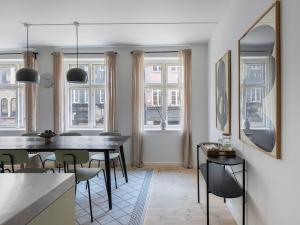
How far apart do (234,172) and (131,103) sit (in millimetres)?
2958

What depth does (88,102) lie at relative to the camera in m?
5.72

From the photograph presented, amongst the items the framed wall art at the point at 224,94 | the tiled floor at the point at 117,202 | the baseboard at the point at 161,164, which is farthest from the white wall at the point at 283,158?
the baseboard at the point at 161,164

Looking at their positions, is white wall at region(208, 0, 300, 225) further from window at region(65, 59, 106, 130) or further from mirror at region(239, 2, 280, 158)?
window at region(65, 59, 106, 130)

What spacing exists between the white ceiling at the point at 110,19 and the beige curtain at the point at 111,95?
1.21 feet

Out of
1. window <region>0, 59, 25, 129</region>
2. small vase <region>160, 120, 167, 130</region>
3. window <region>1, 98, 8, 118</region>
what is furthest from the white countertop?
window <region>1, 98, 8, 118</region>

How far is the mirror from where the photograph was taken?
5.72ft

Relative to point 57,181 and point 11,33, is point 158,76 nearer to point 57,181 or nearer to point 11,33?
point 11,33

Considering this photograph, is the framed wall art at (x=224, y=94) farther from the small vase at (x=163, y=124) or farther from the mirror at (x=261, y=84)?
the small vase at (x=163, y=124)

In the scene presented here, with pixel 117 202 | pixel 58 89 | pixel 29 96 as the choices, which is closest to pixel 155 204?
pixel 117 202

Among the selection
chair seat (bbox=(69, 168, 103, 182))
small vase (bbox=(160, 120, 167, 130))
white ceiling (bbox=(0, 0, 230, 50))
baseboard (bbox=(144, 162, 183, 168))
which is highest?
white ceiling (bbox=(0, 0, 230, 50))

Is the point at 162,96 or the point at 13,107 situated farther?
the point at 13,107

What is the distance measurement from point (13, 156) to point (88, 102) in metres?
2.75

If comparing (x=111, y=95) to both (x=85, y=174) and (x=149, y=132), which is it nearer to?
(x=149, y=132)

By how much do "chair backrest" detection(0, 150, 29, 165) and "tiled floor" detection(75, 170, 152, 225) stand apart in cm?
95
